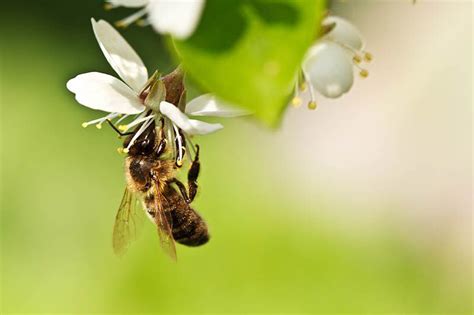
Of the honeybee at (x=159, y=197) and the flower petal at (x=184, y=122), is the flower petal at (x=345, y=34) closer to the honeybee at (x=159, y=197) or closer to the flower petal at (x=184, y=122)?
the flower petal at (x=184, y=122)

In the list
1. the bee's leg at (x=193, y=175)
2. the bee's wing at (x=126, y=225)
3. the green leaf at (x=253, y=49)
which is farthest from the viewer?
the bee's wing at (x=126, y=225)

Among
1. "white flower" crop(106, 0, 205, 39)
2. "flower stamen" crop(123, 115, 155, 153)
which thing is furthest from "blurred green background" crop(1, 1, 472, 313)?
"white flower" crop(106, 0, 205, 39)

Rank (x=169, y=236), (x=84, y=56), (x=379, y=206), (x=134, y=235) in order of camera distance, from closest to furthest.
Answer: (x=169, y=236) → (x=134, y=235) → (x=379, y=206) → (x=84, y=56)

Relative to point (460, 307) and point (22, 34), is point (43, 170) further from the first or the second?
point (460, 307)

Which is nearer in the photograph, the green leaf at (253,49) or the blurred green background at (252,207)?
the green leaf at (253,49)

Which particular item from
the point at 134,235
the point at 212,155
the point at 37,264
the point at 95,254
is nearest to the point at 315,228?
the point at 212,155

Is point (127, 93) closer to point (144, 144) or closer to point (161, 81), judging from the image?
point (161, 81)

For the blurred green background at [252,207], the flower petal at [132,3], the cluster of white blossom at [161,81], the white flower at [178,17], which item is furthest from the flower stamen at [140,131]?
the blurred green background at [252,207]
